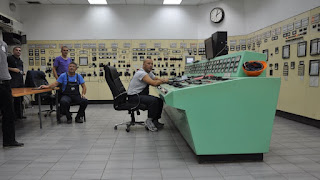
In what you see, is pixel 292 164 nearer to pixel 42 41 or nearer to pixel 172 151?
pixel 172 151

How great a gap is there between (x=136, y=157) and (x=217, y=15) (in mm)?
5531

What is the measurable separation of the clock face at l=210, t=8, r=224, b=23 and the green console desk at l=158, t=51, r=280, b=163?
199 inches

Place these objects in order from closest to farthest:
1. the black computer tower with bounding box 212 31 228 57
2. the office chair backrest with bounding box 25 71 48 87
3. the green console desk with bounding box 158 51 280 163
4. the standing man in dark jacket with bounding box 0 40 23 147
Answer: the green console desk with bounding box 158 51 280 163 < the standing man in dark jacket with bounding box 0 40 23 147 < the black computer tower with bounding box 212 31 228 57 < the office chair backrest with bounding box 25 71 48 87

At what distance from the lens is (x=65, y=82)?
4.35m

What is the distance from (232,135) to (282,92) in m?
3.18

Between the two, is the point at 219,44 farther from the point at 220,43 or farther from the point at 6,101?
the point at 6,101

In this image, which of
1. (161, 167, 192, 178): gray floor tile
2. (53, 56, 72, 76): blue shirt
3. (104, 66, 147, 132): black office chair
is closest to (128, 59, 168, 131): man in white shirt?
(104, 66, 147, 132): black office chair

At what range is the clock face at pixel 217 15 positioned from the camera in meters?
6.71

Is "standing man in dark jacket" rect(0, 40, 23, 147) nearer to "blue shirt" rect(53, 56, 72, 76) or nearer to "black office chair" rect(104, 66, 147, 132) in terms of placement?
"black office chair" rect(104, 66, 147, 132)

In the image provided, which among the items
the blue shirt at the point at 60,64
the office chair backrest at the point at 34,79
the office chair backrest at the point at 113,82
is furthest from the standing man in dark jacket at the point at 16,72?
the office chair backrest at the point at 113,82

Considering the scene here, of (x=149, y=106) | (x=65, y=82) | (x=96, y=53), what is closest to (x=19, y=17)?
(x=96, y=53)

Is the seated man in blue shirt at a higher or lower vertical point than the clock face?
lower

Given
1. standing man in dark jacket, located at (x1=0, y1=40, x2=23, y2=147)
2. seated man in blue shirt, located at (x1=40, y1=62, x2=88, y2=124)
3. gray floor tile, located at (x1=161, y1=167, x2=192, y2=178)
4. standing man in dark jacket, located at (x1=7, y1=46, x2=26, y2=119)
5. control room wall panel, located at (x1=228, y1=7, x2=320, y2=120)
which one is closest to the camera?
gray floor tile, located at (x1=161, y1=167, x2=192, y2=178)

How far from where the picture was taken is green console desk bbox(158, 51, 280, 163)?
7.00 feet
